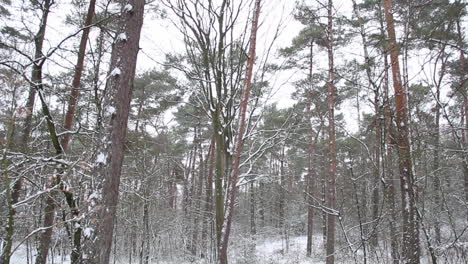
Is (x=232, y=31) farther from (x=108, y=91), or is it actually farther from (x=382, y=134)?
(x=382, y=134)

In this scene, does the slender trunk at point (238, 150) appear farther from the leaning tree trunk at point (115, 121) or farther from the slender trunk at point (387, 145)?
the slender trunk at point (387, 145)

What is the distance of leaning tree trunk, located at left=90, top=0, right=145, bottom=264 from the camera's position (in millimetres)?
3332

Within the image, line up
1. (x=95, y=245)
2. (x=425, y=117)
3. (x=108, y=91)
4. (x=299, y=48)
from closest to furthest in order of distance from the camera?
(x=95, y=245) < (x=108, y=91) < (x=425, y=117) < (x=299, y=48)

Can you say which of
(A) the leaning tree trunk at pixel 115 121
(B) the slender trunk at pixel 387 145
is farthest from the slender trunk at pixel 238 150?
(B) the slender trunk at pixel 387 145

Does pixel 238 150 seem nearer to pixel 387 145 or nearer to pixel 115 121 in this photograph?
pixel 115 121

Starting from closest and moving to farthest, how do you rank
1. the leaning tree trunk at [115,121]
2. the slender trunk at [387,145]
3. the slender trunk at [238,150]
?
the slender trunk at [387,145] → the leaning tree trunk at [115,121] → the slender trunk at [238,150]

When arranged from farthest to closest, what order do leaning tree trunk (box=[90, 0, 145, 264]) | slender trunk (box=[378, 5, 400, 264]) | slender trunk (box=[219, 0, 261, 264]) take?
slender trunk (box=[219, 0, 261, 264]), leaning tree trunk (box=[90, 0, 145, 264]), slender trunk (box=[378, 5, 400, 264])

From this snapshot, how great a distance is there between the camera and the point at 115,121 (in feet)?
11.8

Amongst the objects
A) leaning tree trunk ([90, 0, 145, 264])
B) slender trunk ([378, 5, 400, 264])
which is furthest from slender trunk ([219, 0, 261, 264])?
slender trunk ([378, 5, 400, 264])

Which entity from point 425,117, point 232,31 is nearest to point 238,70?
point 232,31

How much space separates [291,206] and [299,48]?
45.8 ft

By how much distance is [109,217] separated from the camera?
3.38 metres

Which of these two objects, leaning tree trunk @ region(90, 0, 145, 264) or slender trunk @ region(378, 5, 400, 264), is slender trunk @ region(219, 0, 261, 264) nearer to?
leaning tree trunk @ region(90, 0, 145, 264)

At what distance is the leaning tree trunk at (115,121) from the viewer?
3.33m
